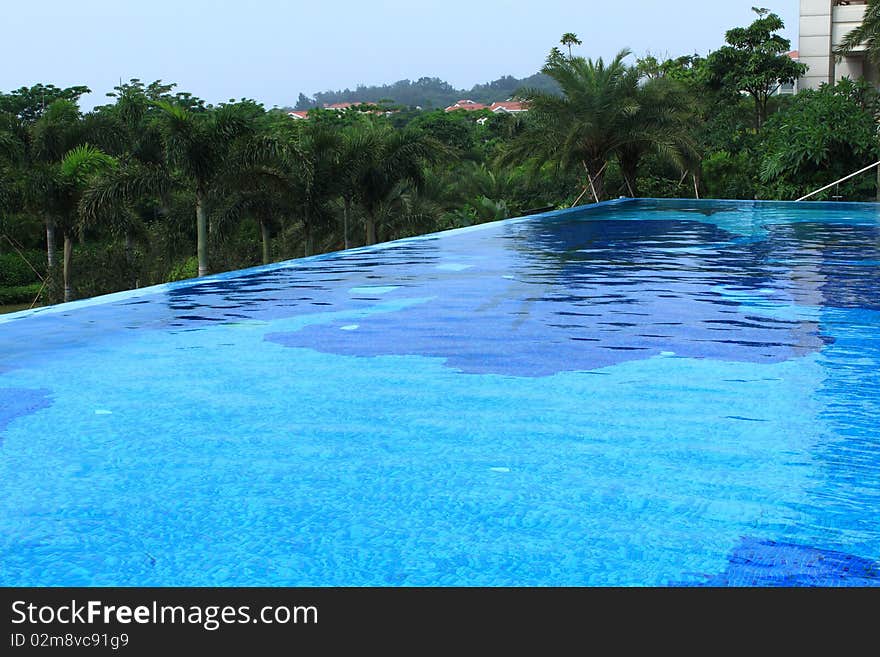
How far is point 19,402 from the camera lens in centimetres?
409

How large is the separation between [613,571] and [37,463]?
2.03 meters

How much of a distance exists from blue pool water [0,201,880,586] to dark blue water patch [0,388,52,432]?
2cm

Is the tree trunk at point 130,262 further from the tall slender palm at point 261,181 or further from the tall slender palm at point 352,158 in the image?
the tall slender palm at point 352,158

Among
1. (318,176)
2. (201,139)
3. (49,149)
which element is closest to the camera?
(201,139)

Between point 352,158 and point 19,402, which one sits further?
point 352,158

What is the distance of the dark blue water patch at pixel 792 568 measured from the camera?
94.4 inches

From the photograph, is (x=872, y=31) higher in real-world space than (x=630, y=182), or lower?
higher

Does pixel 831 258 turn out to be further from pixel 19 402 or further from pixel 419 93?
pixel 419 93

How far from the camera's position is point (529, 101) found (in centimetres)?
2105

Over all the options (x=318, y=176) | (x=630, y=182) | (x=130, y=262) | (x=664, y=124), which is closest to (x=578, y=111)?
(x=664, y=124)

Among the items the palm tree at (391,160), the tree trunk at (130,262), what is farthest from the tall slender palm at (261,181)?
the tree trunk at (130,262)

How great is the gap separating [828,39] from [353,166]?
15252mm
